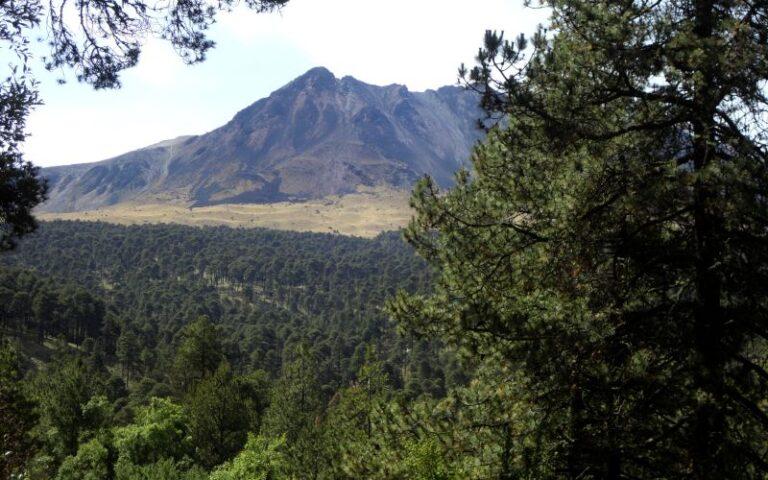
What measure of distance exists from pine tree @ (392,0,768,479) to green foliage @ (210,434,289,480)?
1591cm

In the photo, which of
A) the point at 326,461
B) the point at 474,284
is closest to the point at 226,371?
the point at 326,461

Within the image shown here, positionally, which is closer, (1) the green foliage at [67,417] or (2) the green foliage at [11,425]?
(2) the green foliage at [11,425]

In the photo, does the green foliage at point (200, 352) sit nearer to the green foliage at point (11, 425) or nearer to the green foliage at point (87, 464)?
the green foliage at point (87, 464)

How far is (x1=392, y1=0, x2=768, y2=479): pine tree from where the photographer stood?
7.16 metres

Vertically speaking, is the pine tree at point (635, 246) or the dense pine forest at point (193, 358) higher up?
the pine tree at point (635, 246)

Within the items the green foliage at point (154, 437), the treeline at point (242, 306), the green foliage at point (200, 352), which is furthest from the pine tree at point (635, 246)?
the treeline at point (242, 306)

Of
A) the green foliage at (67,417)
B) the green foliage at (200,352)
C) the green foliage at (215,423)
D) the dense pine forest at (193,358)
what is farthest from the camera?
the green foliage at (200,352)

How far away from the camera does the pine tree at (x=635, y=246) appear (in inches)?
282

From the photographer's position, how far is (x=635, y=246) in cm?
796

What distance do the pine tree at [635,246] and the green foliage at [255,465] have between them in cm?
1591

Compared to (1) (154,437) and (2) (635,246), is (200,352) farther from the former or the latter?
(2) (635,246)

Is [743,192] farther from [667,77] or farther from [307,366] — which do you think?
[307,366]

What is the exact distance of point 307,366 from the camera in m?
45.6

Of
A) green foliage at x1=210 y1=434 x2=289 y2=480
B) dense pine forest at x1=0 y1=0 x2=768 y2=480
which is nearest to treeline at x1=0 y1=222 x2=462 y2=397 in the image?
green foliage at x1=210 y1=434 x2=289 y2=480
